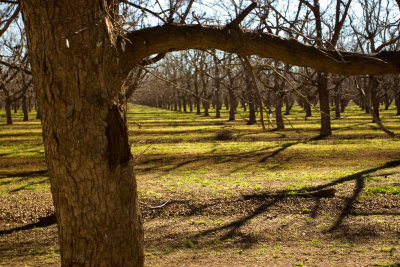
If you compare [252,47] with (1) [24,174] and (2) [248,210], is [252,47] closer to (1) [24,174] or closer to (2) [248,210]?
(2) [248,210]

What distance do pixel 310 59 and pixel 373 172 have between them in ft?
28.7

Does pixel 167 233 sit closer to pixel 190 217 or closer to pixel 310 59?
pixel 190 217

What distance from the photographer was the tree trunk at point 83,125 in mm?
2590

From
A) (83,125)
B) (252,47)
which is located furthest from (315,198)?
(83,125)

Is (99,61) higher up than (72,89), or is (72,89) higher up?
(99,61)

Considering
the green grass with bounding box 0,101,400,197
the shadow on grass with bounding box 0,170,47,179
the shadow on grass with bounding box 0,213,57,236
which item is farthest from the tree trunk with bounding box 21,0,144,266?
the shadow on grass with bounding box 0,170,47,179

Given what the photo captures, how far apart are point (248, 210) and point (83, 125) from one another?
19.6 ft

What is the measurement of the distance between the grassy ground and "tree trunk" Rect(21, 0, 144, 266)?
40cm

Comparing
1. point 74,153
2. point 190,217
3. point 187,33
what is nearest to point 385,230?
point 190,217

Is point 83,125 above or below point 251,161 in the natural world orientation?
above

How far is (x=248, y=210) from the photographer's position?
809 centimetres

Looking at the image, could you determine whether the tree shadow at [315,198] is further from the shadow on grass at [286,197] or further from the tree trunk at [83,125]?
the tree trunk at [83,125]

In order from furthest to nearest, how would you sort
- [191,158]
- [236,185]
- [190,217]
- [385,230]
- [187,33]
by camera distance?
[191,158]
[236,185]
[190,217]
[385,230]
[187,33]

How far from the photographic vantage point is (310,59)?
316 cm
